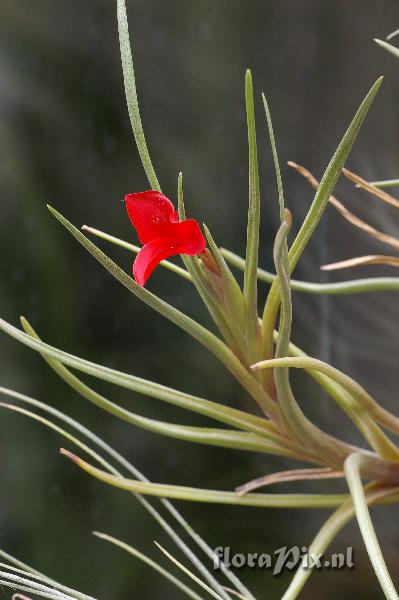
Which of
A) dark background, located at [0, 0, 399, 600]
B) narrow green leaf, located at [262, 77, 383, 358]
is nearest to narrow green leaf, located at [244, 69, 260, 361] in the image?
narrow green leaf, located at [262, 77, 383, 358]

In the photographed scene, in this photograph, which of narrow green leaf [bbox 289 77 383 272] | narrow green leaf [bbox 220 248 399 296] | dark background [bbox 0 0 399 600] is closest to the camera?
narrow green leaf [bbox 289 77 383 272]

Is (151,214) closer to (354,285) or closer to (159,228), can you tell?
(159,228)

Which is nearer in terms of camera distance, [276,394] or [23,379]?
[276,394]

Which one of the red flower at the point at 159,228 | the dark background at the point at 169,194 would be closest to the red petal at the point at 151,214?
the red flower at the point at 159,228

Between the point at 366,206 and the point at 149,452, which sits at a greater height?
the point at 366,206

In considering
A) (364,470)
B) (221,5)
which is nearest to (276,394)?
(364,470)

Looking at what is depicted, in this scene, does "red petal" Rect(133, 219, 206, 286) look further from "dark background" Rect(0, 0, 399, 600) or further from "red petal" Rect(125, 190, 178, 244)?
"dark background" Rect(0, 0, 399, 600)

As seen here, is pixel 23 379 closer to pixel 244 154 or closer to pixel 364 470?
pixel 244 154
